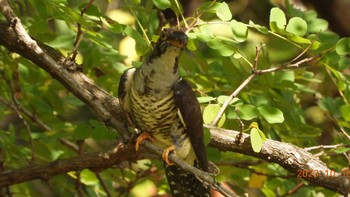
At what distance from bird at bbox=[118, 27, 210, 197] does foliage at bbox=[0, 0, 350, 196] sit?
81 millimetres

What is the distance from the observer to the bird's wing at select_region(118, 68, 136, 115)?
2869mm

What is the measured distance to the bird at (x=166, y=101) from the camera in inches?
106

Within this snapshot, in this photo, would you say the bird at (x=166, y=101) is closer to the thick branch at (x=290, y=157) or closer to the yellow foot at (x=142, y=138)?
the yellow foot at (x=142, y=138)

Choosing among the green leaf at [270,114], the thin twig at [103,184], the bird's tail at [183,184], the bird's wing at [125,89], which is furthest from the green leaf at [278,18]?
the thin twig at [103,184]

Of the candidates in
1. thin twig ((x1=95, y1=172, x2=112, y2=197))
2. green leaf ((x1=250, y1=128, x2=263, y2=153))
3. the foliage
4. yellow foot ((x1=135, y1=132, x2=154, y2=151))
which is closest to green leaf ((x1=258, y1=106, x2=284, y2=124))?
the foliage

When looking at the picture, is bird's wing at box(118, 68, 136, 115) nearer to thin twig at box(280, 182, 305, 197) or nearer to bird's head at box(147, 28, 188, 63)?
bird's head at box(147, 28, 188, 63)

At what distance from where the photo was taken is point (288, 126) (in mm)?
3102

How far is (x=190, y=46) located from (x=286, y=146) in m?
0.52

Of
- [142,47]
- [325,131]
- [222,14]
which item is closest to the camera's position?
[222,14]

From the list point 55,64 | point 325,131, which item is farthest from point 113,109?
point 325,131

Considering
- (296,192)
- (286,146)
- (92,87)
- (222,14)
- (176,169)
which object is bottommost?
(296,192)

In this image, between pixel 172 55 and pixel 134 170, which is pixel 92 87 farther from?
pixel 134 170

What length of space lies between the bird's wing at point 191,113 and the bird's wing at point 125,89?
20cm

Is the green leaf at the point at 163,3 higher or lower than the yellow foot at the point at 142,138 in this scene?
higher
